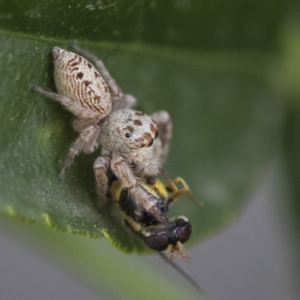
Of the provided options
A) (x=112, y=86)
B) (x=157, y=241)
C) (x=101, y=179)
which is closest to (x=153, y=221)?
(x=157, y=241)

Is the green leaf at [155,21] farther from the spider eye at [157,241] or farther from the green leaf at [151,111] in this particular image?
the spider eye at [157,241]

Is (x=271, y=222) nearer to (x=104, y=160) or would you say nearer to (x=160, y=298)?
(x=160, y=298)

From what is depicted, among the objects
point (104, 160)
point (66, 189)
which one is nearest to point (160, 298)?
point (104, 160)

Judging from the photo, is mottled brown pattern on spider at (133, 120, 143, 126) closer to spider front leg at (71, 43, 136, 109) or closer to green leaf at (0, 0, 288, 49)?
spider front leg at (71, 43, 136, 109)

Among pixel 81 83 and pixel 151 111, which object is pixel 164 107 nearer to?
pixel 151 111

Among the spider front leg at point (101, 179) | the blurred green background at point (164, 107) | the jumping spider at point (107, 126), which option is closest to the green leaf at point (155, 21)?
the blurred green background at point (164, 107)

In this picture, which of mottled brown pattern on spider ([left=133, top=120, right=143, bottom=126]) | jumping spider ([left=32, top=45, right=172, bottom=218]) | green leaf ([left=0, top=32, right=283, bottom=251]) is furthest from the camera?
mottled brown pattern on spider ([left=133, top=120, right=143, bottom=126])

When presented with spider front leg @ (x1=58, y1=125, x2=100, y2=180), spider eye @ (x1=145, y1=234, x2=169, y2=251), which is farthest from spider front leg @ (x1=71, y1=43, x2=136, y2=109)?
spider eye @ (x1=145, y1=234, x2=169, y2=251)

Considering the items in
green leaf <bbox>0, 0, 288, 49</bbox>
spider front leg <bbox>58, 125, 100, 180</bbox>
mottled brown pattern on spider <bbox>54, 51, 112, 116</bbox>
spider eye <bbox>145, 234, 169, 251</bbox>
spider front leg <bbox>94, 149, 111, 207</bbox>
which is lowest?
spider eye <bbox>145, 234, 169, 251</bbox>
